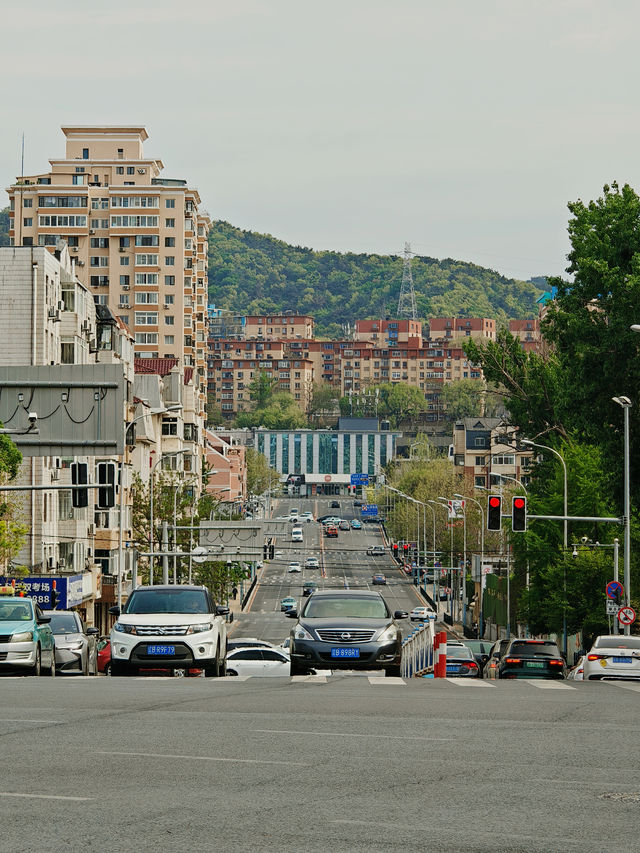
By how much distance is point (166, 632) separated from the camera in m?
22.5

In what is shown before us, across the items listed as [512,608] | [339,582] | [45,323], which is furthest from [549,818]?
[339,582]

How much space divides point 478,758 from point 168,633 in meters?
11.5

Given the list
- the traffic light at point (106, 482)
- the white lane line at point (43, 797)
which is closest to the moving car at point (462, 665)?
the traffic light at point (106, 482)

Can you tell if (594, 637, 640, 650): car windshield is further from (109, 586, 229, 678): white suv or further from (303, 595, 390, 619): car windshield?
(109, 586, 229, 678): white suv

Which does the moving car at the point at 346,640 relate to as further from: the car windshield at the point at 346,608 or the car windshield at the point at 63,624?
the car windshield at the point at 63,624

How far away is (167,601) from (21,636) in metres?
3.19

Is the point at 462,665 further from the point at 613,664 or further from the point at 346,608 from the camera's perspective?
the point at 346,608

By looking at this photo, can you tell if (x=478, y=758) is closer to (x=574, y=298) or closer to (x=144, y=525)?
(x=574, y=298)

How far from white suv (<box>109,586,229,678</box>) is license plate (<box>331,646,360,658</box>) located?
1.98m

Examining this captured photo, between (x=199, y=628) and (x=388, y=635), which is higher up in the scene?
(x=199, y=628)

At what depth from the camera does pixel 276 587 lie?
4631 inches

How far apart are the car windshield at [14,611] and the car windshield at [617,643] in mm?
11333

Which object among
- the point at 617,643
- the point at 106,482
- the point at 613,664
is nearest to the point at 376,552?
the point at 106,482

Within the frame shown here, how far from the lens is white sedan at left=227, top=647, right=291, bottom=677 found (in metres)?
31.4
